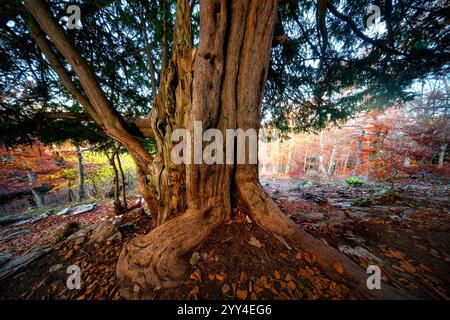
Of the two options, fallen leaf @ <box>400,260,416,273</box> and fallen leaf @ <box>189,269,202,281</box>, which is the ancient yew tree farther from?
fallen leaf @ <box>400,260,416,273</box>

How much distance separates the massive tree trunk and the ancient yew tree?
0.01 meters

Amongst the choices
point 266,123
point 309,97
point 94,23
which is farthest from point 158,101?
point 309,97

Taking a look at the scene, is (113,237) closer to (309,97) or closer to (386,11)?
(309,97)

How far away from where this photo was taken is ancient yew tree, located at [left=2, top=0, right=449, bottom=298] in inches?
74.9

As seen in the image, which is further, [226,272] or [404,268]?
[404,268]

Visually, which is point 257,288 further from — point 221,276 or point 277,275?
point 221,276

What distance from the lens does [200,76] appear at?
187 cm

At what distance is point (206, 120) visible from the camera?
190 cm

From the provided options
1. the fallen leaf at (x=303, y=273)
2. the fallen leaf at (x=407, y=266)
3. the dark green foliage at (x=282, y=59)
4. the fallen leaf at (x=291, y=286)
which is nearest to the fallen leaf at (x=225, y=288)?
the fallen leaf at (x=291, y=286)

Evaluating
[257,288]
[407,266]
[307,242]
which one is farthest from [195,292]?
[407,266]

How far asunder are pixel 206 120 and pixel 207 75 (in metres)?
0.56

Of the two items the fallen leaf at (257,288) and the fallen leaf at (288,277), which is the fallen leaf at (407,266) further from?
the fallen leaf at (257,288)
